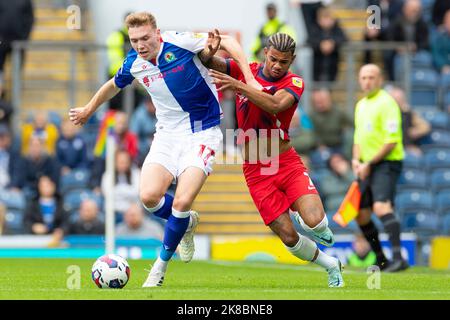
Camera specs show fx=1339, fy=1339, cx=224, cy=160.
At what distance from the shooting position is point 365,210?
1639 centimetres

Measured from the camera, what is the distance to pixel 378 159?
52.8 feet

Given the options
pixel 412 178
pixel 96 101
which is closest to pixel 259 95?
pixel 96 101

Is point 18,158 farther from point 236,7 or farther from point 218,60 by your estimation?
point 218,60

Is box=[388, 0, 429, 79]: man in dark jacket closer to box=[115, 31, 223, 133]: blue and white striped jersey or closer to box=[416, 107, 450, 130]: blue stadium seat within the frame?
box=[416, 107, 450, 130]: blue stadium seat

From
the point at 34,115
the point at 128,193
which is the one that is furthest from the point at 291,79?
the point at 34,115

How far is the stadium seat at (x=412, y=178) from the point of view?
75.4 feet

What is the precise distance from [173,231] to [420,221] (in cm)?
1059

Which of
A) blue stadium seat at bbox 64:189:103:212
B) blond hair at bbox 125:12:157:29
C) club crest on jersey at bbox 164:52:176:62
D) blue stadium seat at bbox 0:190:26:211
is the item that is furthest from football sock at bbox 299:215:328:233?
blue stadium seat at bbox 0:190:26:211

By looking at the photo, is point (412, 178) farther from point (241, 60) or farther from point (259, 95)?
point (259, 95)

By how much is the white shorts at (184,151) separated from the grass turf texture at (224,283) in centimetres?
112

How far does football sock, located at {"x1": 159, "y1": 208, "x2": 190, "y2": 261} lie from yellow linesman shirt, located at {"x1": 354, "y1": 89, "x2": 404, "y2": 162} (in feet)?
15.2

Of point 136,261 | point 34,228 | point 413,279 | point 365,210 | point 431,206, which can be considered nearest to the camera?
point 413,279

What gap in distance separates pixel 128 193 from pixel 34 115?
11.8 feet

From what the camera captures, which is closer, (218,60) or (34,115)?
(218,60)
